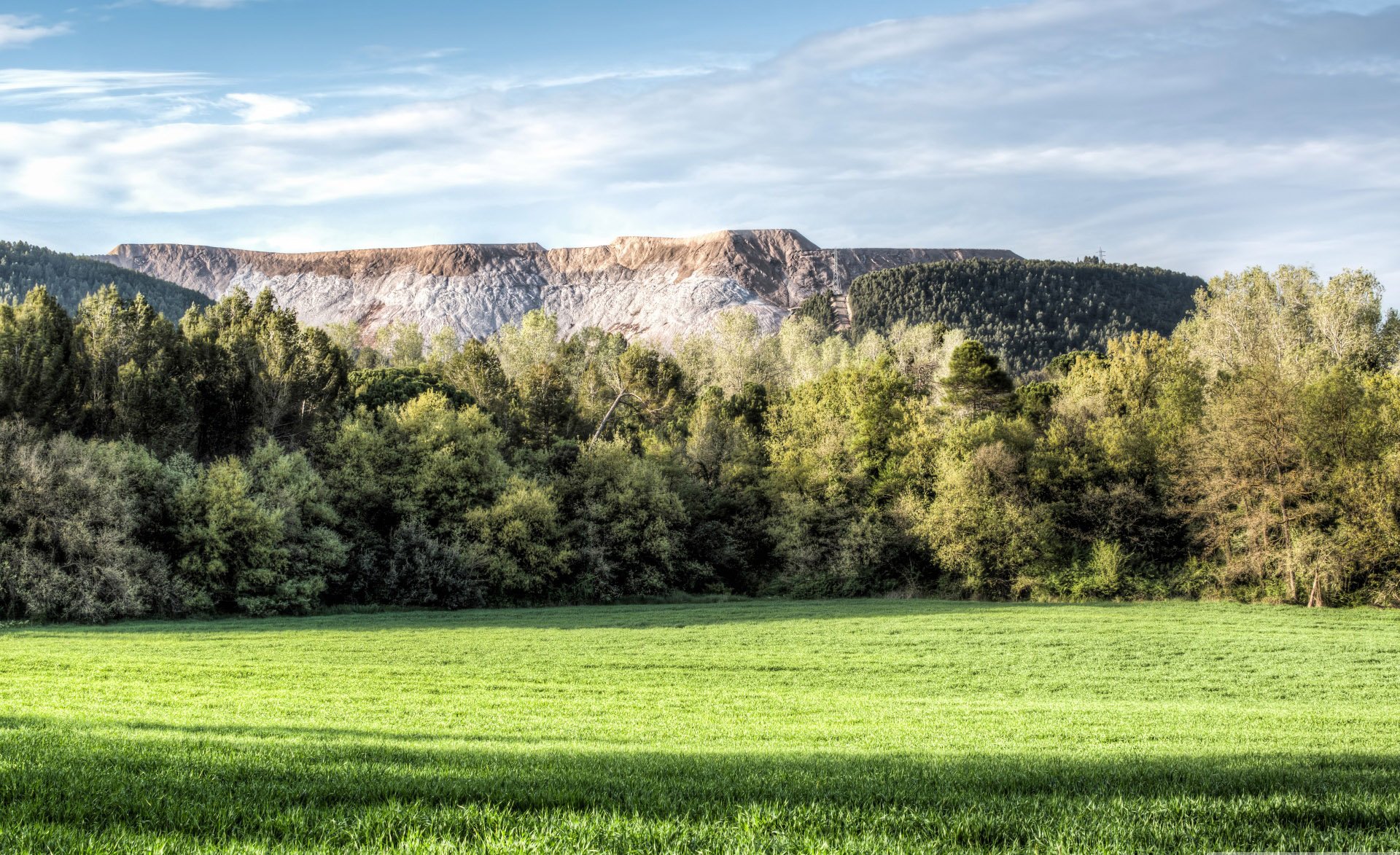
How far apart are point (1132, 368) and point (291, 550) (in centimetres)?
5273

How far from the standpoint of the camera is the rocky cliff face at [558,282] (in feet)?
592

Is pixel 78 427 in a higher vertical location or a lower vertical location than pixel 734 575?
higher

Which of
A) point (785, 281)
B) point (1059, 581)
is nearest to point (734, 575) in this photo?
point (1059, 581)

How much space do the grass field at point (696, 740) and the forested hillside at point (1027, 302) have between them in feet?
337

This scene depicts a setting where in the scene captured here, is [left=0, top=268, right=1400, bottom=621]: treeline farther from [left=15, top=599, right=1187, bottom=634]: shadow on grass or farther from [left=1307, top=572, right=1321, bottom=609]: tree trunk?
[left=15, top=599, right=1187, bottom=634]: shadow on grass

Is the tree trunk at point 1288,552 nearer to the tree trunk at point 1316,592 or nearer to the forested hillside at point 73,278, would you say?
the tree trunk at point 1316,592

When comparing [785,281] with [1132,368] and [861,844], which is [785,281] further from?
[861,844]

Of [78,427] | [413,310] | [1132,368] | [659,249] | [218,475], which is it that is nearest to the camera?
[218,475]

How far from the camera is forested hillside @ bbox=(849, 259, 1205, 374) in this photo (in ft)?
446

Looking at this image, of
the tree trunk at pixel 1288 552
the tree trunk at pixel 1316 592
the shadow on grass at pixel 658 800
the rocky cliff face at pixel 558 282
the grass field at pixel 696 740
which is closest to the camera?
the shadow on grass at pixel 658 800

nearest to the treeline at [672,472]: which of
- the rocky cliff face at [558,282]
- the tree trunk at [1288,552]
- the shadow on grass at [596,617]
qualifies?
the tree trunk at [1288,552]

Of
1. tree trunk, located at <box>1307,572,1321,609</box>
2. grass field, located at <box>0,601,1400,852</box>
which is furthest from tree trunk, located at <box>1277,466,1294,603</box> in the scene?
grass field, located at <box>0,601,1400,852</box>

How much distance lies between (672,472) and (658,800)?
176 feet

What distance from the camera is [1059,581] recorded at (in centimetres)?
5141
